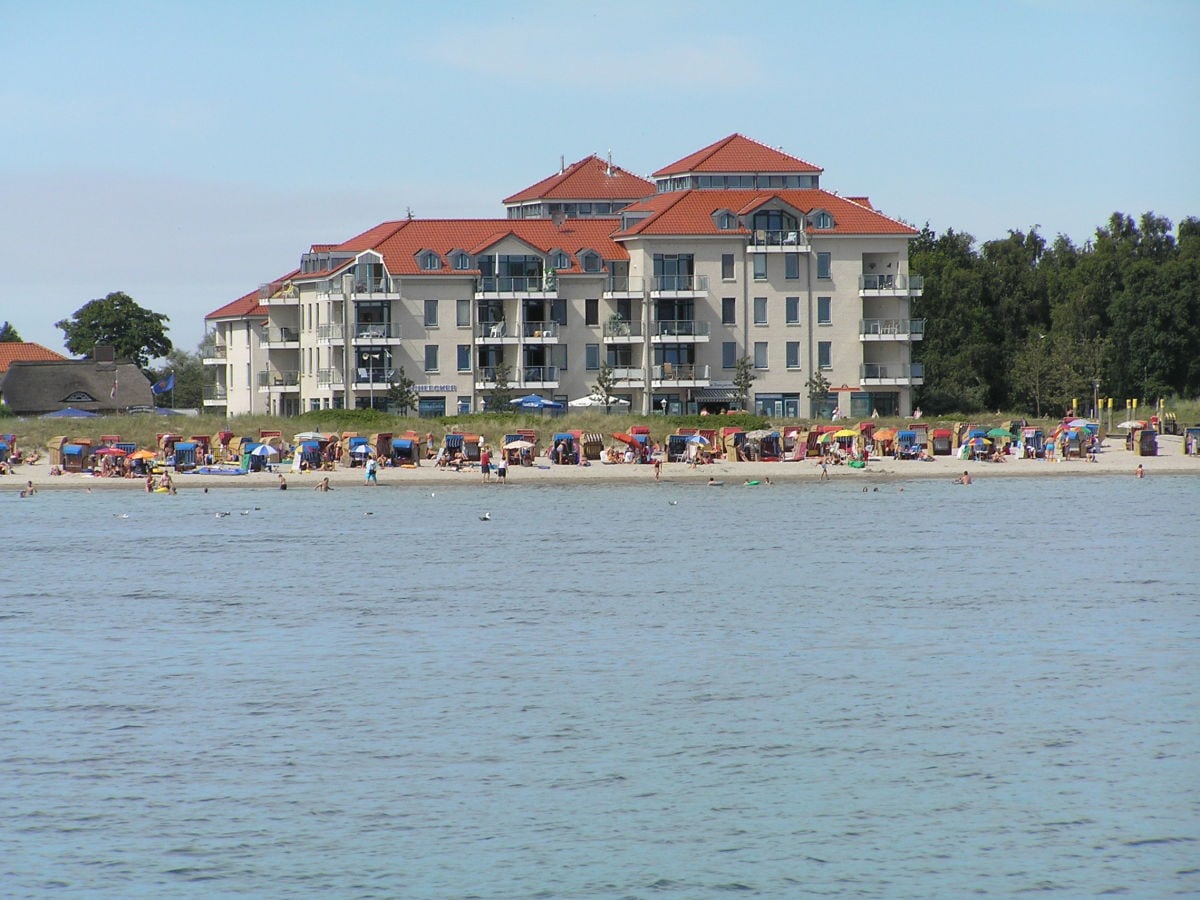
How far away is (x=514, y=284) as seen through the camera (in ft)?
272

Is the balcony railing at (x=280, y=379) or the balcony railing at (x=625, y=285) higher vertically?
the balcony railing at (x=625, y=285)

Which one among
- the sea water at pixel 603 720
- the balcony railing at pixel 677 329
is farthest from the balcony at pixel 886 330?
the sea water at pixel 603 720

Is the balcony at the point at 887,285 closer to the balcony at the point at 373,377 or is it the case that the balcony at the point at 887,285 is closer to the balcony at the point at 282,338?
the balcony at the point at 373,377

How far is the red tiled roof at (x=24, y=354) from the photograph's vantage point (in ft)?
343

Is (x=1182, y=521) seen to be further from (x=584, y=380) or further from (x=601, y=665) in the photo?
(x=584, y=380)

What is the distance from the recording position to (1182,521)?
4959cm

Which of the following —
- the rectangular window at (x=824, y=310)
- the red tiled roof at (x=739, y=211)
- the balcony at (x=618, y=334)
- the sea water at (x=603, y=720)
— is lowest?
the sea water at (x=603, y=720)

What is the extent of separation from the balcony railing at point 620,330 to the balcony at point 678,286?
2042 millimetres

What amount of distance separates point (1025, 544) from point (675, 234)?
42.3m

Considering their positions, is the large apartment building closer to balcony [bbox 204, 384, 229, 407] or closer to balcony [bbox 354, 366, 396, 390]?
balcony [bbox 354, 366, 396, 390]

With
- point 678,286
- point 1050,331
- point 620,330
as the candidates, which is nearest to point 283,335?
point 620,330

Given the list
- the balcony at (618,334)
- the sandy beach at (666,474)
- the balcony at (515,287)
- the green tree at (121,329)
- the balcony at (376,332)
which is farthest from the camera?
the green tree at (121,329)

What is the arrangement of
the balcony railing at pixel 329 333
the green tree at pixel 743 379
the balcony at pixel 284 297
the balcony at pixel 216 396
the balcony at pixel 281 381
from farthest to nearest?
the balcony at pixel 216 396, the balcony at pixel 284 297, the balcony at pixel 281 381, the balcony railing at pixel 329 333, the green tree at pixel 743 379

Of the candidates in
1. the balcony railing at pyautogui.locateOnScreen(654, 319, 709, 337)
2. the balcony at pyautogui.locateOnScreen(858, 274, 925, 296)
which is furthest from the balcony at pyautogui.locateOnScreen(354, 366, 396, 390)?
the balcony at pyautogui.locateOnScreen(858, 274, 925, 296)
